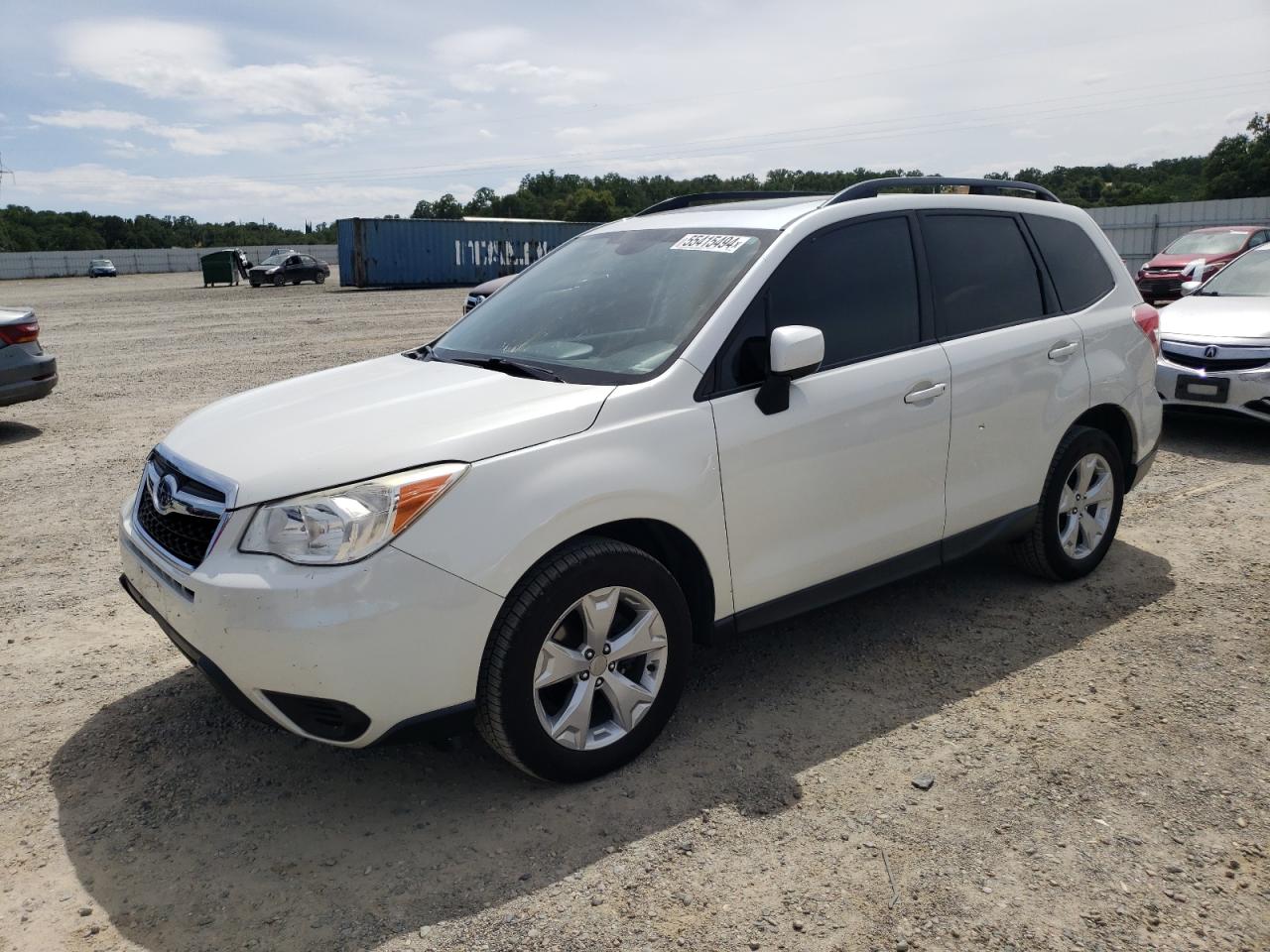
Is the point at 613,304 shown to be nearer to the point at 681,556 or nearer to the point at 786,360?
the point at 786,360

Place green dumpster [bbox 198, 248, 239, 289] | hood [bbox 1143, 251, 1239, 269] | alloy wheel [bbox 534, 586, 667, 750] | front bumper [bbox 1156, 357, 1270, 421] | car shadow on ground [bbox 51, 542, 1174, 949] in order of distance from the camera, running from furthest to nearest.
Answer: green dumpster [bbox 198, 248, 239, 289] < hood [bbox 1143, 251, 1239, 269] < front bumper [bbox 1156, 357, 1270, 421] < alloy wheel [bbox 534, 586, 667, 750] < car shadow on ground [bbox 51, 542, 1174, 949]

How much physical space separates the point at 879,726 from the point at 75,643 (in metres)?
3.46

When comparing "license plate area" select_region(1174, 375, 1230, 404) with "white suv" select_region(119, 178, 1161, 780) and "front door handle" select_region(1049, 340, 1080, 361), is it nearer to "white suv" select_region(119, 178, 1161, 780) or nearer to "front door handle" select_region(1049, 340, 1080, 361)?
"white suv" select_region(119, 178, 1161, 780)

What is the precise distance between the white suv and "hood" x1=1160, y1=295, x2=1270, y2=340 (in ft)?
12.0

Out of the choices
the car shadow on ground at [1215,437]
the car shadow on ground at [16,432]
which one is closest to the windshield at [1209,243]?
the car shadow on ground at [1215,437]

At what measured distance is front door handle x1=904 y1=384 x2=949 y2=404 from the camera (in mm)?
3857

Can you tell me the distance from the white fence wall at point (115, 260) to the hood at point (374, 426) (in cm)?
6719

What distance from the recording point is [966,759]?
3.34m

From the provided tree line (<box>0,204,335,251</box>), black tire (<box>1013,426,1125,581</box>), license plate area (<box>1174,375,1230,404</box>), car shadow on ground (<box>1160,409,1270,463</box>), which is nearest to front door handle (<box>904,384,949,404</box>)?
black tire (<box>1013,426,1125,581</box>)

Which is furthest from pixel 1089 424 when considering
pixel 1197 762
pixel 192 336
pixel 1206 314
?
pixel 192 336

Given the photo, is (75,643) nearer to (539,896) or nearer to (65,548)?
(65,548)

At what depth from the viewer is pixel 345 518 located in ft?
9.04

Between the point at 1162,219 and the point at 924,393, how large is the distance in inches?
1296

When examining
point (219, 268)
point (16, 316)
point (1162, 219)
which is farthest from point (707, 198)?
point (219, 268)
